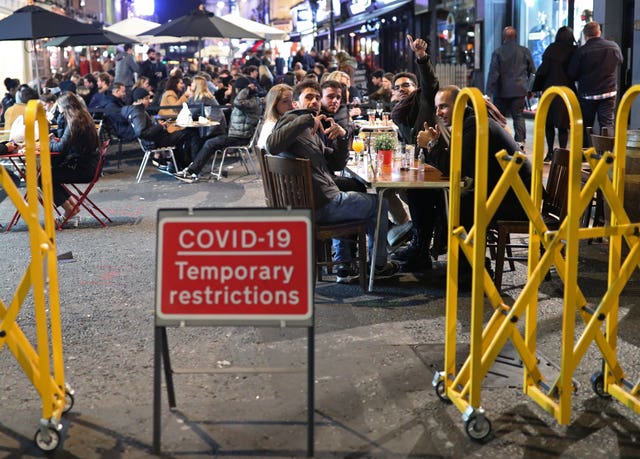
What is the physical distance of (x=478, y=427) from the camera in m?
4.35

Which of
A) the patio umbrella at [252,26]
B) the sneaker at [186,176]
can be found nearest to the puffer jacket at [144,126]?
the sneaker at [186,176]

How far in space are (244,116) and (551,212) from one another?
810 centimetres

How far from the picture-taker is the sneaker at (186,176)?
14.5 metres

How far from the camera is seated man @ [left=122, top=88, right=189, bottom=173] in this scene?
14289mm

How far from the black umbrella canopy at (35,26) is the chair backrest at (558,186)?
814 centimetres

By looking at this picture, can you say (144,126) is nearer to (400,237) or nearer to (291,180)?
(400,237)

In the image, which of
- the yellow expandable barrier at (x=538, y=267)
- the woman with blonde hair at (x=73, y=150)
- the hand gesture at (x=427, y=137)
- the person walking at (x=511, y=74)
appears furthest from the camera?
the person walking at (x=511, y=74)

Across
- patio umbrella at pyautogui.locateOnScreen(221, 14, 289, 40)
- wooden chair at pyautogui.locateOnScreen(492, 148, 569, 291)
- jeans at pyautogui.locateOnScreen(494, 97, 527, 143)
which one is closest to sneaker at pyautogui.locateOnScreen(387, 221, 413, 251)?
wooden chair at pyautogui.locateOnScreen(492, 148, 569, 291)

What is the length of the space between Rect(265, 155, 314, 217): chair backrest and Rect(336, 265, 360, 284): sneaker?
0.84 m

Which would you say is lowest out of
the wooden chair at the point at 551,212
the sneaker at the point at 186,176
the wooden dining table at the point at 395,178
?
the sneaker at the point at 186,176

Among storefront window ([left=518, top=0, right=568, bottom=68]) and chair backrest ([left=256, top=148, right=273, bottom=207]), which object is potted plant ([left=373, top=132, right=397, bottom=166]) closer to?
chair backrest ([left=256, top=148, right=273, bottom=207])

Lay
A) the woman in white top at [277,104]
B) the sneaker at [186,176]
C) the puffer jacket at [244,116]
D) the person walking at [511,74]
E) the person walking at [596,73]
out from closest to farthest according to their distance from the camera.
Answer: the woman in white top at [277,104]
the person walking at [596,73]
the sneaker at [186,176]
the puffer jacket at [244,116]
the person walking at [511,74]

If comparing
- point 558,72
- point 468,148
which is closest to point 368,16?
point 558,72

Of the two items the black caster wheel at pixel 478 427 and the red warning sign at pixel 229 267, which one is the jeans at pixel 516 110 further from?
the red warning sign at pixel 229 267
